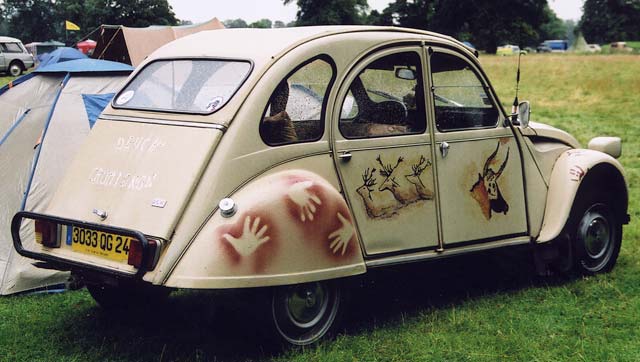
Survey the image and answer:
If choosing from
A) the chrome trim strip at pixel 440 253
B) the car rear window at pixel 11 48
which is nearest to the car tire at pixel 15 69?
the car rear window at pixel 11 48

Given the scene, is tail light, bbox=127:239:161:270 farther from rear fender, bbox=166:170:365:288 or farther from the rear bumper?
rear fender, bbox=166:170:365:288

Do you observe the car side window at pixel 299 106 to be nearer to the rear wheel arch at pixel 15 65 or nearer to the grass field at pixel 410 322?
the grass field at pixel 410 322

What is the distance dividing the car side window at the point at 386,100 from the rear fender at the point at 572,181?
4.62ft

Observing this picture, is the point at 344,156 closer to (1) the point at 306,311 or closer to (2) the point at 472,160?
(1) the point at 306,311

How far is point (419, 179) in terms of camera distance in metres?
5.39

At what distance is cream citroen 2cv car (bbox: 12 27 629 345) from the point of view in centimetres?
449

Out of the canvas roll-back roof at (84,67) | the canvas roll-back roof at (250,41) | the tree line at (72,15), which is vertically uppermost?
the canvas roll-back roof at (250,41)

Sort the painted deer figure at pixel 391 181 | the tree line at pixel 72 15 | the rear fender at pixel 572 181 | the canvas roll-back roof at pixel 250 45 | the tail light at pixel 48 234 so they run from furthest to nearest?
the tree line at pixel 72 15 < the rear fender at pixel 572 181 < the painted deer figure at pixel 391 181 < the tail light at pixel 48 234 < the canvas roll-back roof at pixel 250 45

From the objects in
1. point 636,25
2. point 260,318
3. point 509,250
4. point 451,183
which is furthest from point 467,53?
point 636,25

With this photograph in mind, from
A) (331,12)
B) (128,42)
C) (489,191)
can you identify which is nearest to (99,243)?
(489,191)

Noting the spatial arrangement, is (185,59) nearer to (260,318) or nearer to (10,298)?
(260,318)

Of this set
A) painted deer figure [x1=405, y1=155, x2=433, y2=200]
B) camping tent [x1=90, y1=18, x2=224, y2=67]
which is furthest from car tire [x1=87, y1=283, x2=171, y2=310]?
camping tent [x1=90, y1=18, x2=224, y2=67]

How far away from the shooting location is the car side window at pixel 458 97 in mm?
Answer: 5641

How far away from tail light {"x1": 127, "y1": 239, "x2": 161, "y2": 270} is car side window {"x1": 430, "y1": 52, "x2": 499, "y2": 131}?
7.22ft
